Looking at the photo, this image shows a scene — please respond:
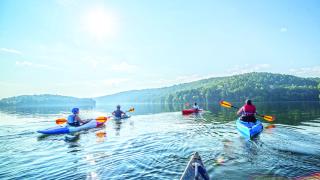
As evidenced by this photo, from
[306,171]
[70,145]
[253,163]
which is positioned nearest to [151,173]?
[253,163]

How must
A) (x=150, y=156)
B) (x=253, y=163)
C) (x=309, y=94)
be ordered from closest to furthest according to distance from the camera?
(x=253, y=163) < (x=150, y=156) < (x=309, y=94)

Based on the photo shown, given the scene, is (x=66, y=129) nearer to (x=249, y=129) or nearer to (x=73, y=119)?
(x=73, y=119)

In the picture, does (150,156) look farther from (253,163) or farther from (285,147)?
(285,147)

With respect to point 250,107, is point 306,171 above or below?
below

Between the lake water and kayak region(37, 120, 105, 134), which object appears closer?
the lake water

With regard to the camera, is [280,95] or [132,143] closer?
[132,143]

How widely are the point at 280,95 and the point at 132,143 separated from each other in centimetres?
13230

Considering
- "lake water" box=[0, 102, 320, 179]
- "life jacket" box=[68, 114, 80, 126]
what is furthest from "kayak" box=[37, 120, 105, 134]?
"lake water" box=[0, 102, 320, 179]

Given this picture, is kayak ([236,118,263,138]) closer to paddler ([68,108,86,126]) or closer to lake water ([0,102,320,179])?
lake water ([0,102,320,179])

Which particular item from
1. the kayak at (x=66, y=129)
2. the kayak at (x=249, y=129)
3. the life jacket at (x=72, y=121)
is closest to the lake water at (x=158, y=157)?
the kayak at (x=249, y=129)

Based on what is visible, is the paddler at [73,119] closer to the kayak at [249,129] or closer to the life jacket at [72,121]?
the life jacket at [72,121]

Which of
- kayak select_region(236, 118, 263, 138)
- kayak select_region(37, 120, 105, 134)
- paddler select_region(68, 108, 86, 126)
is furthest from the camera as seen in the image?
paddler select_region(68, 108, 86, 126)

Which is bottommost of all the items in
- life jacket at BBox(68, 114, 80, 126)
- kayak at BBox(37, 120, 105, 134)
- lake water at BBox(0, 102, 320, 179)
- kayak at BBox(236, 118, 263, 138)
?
lake water at BBox(0, 102, 320, 179)

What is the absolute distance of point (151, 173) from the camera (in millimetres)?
10312
